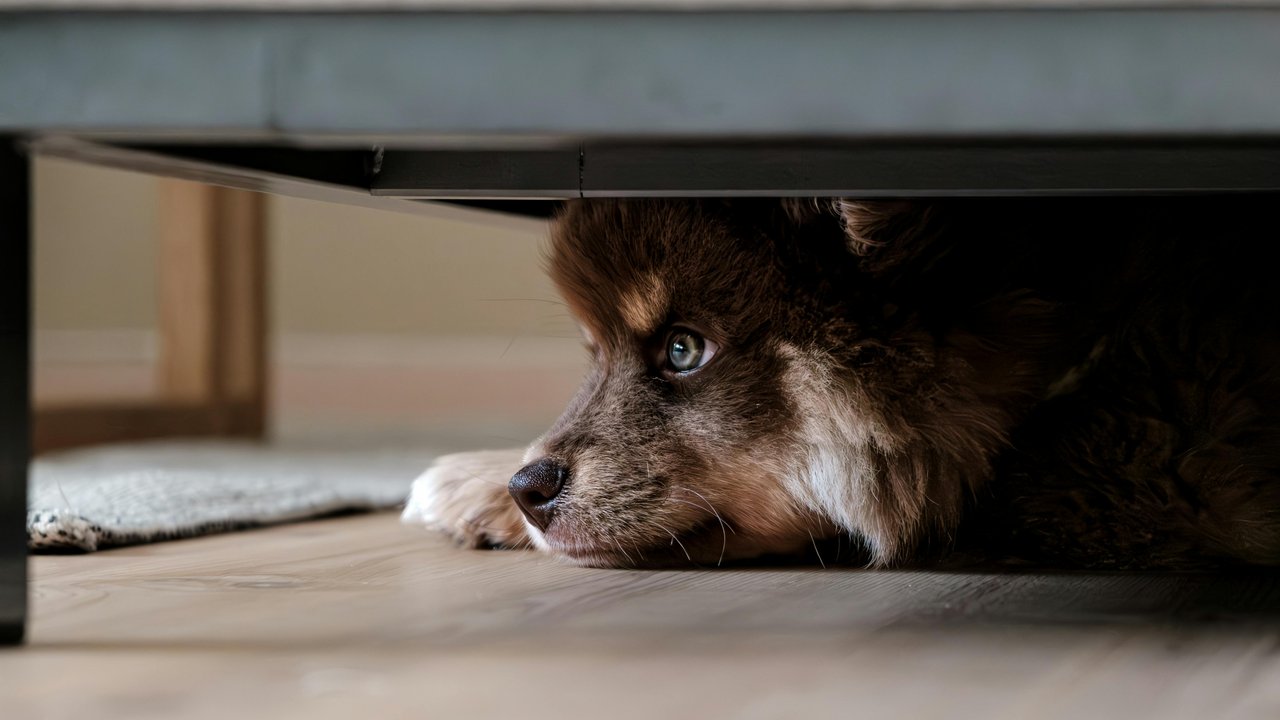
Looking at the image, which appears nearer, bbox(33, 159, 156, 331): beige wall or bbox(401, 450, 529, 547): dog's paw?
bbox(401, 450, 529, 547): dog's paw

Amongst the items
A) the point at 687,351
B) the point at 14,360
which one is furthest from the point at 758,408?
the point at 14,360

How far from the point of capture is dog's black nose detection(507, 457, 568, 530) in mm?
1502

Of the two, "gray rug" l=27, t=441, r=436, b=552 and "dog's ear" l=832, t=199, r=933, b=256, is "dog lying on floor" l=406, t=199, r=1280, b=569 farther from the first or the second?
"gray rug" l=27, t=441, r=436, b=552

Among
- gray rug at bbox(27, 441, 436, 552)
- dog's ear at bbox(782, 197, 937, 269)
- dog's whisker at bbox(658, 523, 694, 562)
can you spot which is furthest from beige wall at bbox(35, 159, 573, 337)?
dog's ear at bbox(782, 197, 937, 269)

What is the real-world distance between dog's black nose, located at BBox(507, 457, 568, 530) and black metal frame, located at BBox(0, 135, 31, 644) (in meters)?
0.62

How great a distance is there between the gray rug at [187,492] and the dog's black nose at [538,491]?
532 millimetres

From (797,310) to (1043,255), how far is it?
0.29 m

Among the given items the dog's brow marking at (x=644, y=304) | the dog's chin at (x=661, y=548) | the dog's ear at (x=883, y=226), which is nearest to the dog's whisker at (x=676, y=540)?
the dog's chin at (x=661, y=548)

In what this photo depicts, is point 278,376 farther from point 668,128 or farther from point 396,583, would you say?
point 668,128

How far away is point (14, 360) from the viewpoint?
0.97 meters

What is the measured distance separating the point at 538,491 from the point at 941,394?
0.48 m

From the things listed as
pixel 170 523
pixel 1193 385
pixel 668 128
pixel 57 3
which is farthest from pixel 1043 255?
pixel 170 523

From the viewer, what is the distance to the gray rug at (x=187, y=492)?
1.67 meters

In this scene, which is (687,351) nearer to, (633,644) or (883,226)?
(883,226)
